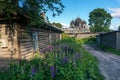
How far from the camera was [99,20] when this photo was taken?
90.1 m

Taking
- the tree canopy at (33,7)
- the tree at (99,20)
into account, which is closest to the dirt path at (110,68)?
the tree canopy at (33,7)

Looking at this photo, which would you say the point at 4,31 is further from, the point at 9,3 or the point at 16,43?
the point at 9,3

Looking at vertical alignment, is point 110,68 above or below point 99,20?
below

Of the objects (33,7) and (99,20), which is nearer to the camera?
(33,7)

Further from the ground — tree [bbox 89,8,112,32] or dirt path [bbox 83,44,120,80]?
tree [bbox 89,8,112,32]

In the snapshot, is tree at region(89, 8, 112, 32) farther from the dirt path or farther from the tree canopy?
the tree canopy

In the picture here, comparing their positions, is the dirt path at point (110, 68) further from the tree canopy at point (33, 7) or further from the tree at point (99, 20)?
the tree at point (99, 20)

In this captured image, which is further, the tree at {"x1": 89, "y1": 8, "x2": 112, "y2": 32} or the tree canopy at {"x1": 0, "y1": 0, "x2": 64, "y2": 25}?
the tree at {"x1": 89, "y1": 8, "x2": 112, "y2": 32}

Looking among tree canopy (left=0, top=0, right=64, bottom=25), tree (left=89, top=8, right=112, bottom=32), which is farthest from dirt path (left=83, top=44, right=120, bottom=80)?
tree (left=89, top=8, right=112, bottom=32)

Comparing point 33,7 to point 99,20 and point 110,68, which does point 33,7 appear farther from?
point 99,20

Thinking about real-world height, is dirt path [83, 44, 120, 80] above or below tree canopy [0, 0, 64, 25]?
below

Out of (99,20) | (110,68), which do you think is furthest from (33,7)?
(99,20)

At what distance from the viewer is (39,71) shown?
698 cm

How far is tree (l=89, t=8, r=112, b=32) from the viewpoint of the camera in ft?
291
